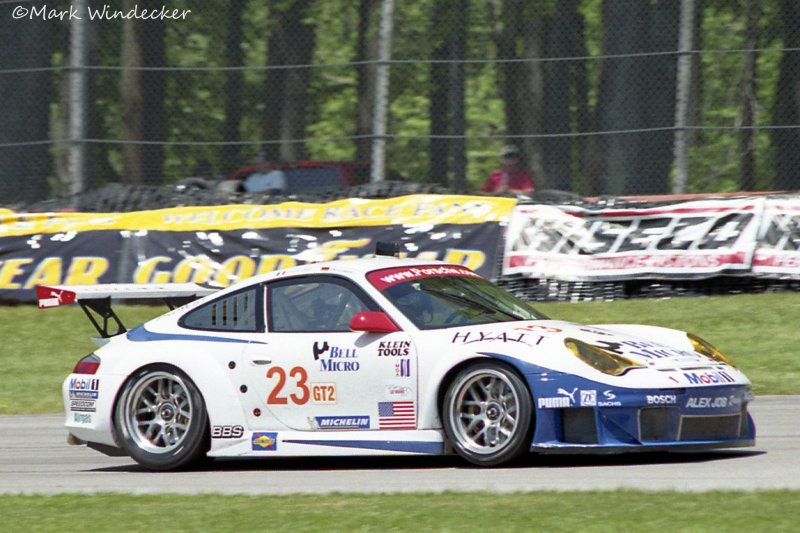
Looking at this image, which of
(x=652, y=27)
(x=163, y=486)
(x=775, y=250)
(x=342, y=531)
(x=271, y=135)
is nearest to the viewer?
(x=342, y=531)

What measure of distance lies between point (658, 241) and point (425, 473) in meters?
7.09

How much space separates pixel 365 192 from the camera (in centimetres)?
1489

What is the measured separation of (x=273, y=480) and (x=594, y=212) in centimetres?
742

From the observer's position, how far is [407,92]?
15.1 meters

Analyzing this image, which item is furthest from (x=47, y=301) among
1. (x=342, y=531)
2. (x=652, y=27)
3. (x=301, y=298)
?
(x=652, y=27)

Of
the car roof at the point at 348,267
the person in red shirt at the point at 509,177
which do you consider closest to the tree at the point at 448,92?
the person in red shirt at the point at 509,177

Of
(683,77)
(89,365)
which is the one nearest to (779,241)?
(683,77)

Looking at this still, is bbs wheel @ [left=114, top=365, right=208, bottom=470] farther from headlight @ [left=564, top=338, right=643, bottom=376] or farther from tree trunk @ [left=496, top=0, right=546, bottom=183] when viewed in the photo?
tree trunk @ [left=496, top=0, right=546, bottom=183]

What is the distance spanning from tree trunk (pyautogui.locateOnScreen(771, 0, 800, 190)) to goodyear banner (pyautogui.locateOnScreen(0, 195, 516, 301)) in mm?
2817

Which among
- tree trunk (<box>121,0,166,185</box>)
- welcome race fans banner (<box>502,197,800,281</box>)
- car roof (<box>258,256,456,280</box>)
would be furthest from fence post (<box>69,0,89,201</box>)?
car roof (<box>258,256,456,280</box>)

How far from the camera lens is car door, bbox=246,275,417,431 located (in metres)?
7.31

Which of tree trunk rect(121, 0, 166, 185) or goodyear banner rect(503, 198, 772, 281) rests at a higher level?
tree trunk rect(121, 0, 166, 185)

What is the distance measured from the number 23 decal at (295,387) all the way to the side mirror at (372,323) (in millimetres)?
441

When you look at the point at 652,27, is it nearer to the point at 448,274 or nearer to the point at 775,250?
the point at 775,250
